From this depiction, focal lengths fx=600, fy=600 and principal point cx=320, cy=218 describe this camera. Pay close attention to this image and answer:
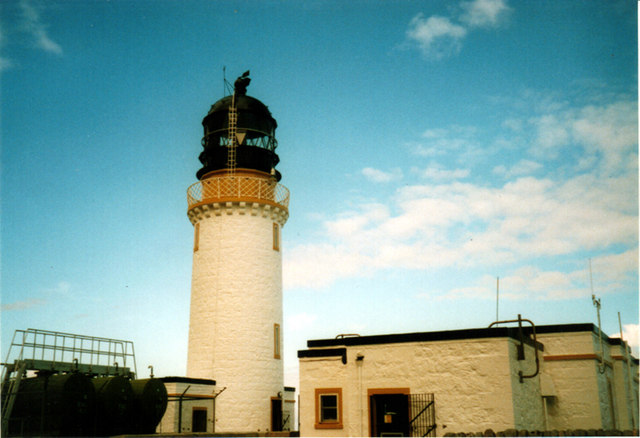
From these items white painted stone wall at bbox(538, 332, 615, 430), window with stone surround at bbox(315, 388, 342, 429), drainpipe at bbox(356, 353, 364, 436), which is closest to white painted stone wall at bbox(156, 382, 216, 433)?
window with stone surround at bbox(315, 388, 342, 429)

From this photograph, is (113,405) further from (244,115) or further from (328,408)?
(244,115)

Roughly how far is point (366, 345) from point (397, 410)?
2.38 m

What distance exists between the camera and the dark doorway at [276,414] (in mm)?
28594

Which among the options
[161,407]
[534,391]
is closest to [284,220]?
[161,407]

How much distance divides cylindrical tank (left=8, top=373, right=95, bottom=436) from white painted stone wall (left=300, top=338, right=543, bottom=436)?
333 inches

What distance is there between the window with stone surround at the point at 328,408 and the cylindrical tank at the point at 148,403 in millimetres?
7707

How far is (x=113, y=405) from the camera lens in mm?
23391

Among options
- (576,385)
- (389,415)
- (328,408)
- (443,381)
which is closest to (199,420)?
(328,408)

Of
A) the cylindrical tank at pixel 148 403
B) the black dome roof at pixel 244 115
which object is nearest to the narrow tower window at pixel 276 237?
the black dome roof at pixel 244 115

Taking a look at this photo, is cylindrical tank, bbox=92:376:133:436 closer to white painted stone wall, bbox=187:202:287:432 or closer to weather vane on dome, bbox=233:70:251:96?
white painted stone wall, bbox=187:202:287:432

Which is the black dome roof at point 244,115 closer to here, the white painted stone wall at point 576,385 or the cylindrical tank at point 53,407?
the cylindrical tank at point 53,407

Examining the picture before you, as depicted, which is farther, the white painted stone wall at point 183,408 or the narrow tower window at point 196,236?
the narrow tower window at point 196,236

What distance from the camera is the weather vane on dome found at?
32156 millimetres

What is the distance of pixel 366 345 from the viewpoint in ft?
65.8
